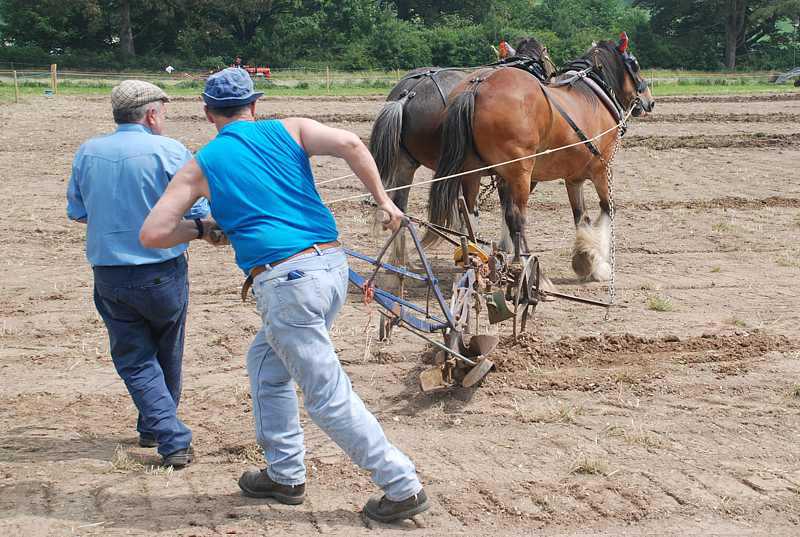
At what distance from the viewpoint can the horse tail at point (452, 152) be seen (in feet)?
28.9

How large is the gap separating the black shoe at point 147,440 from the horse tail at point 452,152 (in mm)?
4164

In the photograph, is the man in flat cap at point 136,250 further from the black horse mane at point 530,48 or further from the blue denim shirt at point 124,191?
the black horse mane at point 530,48

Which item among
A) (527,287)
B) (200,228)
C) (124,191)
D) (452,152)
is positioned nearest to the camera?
(200,228)

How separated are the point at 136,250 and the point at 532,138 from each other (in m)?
4.70

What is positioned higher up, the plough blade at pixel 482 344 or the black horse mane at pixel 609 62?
the black horse mane at pixel 609 62

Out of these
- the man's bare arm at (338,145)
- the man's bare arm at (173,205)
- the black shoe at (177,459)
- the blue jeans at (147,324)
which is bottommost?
the black shoe at (177,459)

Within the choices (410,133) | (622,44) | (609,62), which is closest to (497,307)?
(410,133)

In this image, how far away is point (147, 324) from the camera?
5375 millimetres

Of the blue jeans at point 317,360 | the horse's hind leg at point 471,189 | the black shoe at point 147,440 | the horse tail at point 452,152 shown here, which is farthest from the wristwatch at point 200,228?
the horse's hind leg at point 471,189

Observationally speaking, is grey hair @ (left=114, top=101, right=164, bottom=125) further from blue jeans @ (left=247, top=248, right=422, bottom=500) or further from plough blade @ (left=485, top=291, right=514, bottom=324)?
plough blade @ (left=485, top=291, right=514, bottom=324)

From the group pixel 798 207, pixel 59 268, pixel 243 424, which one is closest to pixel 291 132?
pixel 243 424

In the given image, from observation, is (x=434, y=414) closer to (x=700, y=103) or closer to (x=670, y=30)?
(x=700, y=103)

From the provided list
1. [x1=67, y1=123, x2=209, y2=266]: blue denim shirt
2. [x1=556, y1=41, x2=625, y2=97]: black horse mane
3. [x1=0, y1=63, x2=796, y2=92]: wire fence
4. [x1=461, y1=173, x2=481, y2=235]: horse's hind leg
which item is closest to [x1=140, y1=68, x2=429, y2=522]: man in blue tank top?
[x1=67, y1=123, x2=209, y2=266]: blue denim shirt

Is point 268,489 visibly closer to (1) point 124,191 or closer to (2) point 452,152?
(1) point 124,191
